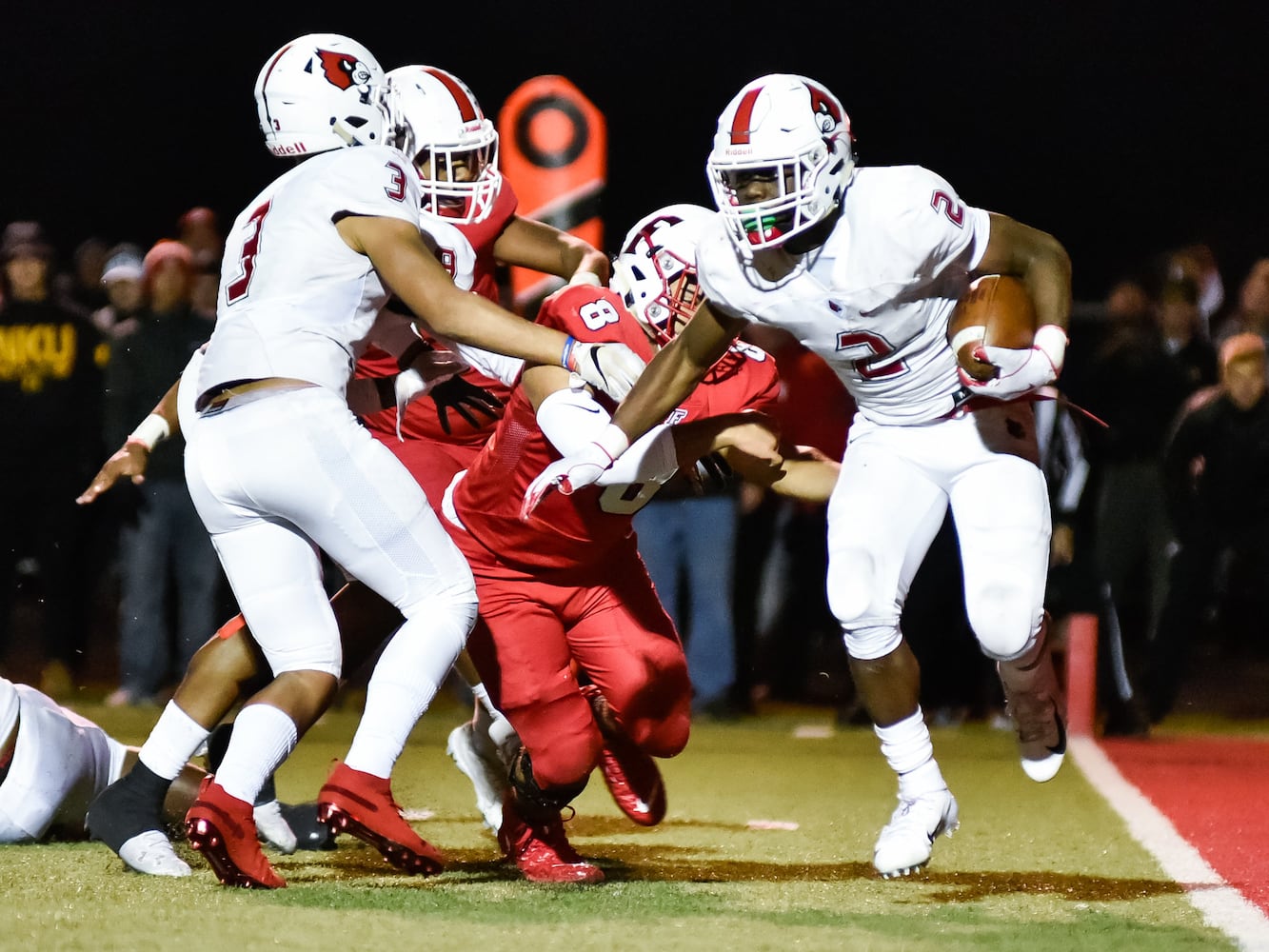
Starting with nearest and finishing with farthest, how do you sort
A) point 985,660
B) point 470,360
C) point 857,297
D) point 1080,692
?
1. point 857,297
2. point 470,360
3. point 1080,692
4. point 985,660

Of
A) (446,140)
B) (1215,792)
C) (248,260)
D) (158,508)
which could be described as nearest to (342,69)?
(248,260)

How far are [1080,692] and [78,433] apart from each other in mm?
4506

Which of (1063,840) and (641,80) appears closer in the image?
(1063,840)

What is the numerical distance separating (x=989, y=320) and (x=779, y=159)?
65 cm

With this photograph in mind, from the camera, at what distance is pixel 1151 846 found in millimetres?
4668

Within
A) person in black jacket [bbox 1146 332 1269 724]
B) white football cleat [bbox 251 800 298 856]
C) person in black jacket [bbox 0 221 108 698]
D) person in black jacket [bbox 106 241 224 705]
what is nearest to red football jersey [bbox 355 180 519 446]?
white football cleat [bbox 251 800 298 856]

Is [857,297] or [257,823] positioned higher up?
[857,297]

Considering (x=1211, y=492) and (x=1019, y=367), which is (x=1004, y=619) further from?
(x=1211, y=492)

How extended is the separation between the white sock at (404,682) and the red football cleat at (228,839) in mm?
255

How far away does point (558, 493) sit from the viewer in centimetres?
418

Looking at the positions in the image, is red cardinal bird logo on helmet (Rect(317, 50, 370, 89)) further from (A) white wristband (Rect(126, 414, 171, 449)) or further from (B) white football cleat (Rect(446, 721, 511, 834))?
(B) white football cleat (Rect(446, 721, 511, 834))

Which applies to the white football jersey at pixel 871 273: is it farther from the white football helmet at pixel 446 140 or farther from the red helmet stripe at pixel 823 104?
the white football helmet at pixel 446 140

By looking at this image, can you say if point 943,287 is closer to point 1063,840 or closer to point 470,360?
point 470,360

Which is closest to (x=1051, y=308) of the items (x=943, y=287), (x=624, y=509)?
(x=943, y=287)
